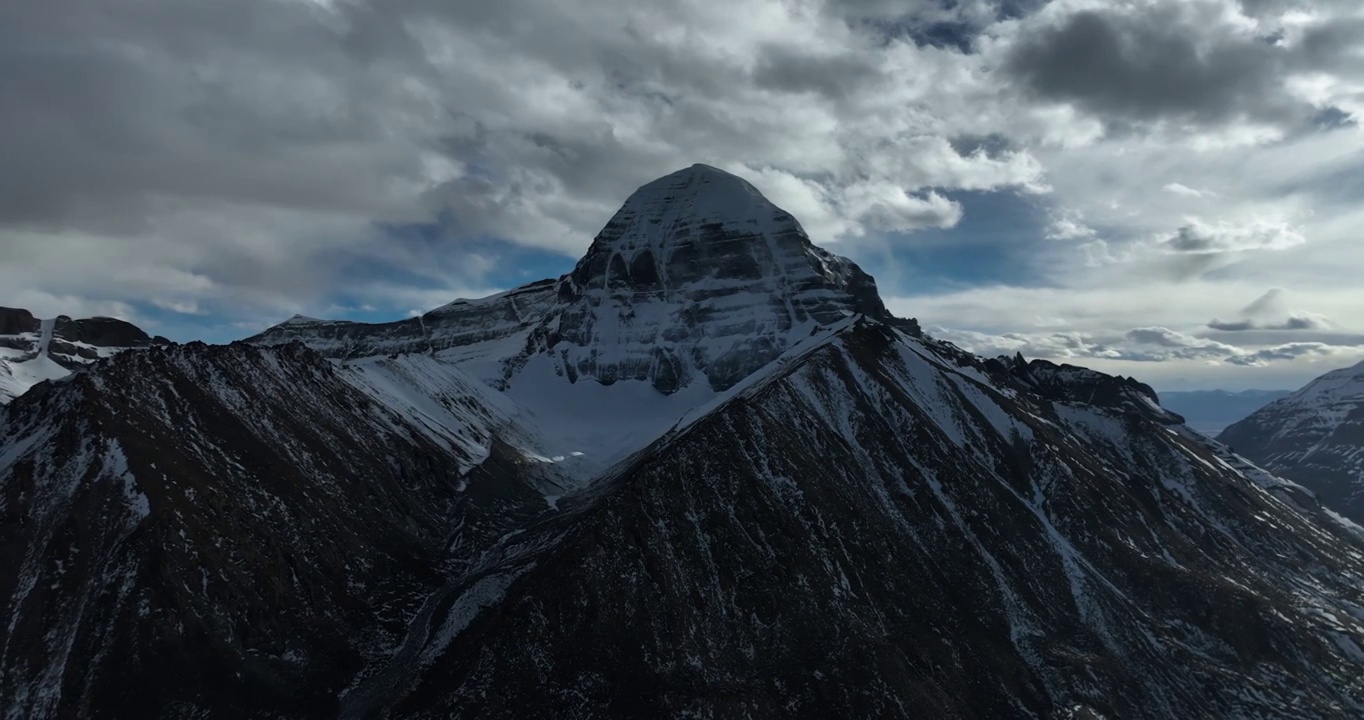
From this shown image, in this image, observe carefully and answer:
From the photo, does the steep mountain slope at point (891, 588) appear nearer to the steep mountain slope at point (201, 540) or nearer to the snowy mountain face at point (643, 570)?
the snowy mountain face at point (643, 570)

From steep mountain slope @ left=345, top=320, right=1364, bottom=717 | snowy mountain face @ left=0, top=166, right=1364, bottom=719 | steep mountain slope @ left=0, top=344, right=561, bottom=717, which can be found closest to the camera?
steep mountain slope @ left=0, top=344, right=561, bottom=717

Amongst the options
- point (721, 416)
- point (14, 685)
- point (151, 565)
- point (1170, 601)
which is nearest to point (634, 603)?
point (721, 416)

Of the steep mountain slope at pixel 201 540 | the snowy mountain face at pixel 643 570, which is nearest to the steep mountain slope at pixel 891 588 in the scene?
the snowy mountain face at pixel 643 570

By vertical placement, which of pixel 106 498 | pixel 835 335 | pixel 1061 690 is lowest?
pixel 1061 690

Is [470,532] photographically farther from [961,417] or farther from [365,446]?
[961,417]

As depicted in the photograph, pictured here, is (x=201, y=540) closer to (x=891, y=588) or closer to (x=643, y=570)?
(x=643, y=570)

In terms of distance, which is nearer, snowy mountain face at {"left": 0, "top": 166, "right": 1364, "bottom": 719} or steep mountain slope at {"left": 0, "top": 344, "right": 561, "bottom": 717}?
steep mountain slope at {"left": 0, "top": 344, "right": 561, "bottom": 717}

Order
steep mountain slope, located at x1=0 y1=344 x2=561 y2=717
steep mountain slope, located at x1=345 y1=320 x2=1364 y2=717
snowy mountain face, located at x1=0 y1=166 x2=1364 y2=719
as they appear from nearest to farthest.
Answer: steep mountain slope, located at x1=0 y1=344 x2=561 y2=717
snowy mountain face, located at x1=0 y1=166 x2=1364 y2=719
steep mountain slope, located at x1=345 y1=320 x2=1364 y2=717

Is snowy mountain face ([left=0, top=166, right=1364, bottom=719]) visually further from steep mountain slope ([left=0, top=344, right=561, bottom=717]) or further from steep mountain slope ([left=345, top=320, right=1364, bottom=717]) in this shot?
steep mountain slope ([left=345, top=320, right=1364, bottom=717])

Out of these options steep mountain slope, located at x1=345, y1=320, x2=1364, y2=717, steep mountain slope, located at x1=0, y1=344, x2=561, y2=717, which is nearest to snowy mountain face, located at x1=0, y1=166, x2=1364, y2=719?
steep mountain slope, located at x1=0, y1=344, x2=561, y2=717
